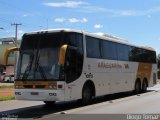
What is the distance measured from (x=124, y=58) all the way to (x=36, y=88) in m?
9.21

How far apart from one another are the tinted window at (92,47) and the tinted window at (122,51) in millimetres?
3571

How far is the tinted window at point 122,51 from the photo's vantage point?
24484 millimetres

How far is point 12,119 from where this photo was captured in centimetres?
1443

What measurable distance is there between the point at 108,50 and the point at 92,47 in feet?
7.92

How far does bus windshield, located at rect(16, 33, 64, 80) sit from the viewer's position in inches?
681

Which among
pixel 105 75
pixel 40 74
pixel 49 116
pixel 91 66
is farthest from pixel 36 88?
pixel 105 75


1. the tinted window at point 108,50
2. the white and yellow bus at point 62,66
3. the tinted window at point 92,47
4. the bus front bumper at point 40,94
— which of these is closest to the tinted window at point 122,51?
the tinted window at point 108,50

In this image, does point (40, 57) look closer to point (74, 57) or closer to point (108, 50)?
point (74, 57)

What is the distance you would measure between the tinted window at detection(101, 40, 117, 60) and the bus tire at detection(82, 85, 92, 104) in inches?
101

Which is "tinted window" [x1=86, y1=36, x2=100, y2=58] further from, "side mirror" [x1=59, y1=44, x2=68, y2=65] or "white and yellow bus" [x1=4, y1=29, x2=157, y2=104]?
"side mirror" [x1=59, y1=44, x2=68, y2=65]

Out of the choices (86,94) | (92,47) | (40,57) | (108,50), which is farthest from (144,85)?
(40,57)

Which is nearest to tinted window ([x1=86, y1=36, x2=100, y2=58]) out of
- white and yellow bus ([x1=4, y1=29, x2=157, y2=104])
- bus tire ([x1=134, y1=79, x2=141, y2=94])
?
white and yellow bus ([x1=4, y1=29, x2=157, y2=104])

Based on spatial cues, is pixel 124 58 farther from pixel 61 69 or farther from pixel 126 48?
pixel 61 69

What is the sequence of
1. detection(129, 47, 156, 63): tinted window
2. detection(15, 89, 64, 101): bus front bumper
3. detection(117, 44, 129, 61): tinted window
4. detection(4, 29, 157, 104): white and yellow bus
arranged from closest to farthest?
detection(15, 89, 64, 101): bus front bumper, detection(4, 29, 157, 104): white and yellow bus, detection(117, 44, 129, 61): tinted window, detection(129, 47, 156, 63): tinted window
